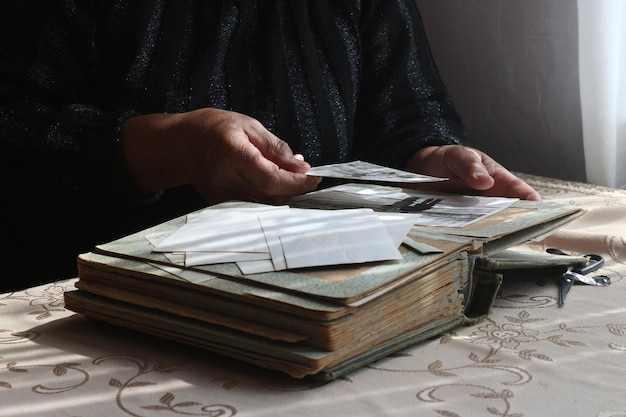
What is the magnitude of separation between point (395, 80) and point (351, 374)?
82 centimetres

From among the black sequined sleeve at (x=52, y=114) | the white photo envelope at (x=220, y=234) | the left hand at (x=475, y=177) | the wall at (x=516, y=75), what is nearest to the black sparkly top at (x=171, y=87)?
the black sequined sleeve at (x=52, y=114)

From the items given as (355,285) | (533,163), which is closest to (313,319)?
(355,285)

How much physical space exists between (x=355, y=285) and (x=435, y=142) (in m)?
0.64

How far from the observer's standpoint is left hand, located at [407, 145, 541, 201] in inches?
39.3

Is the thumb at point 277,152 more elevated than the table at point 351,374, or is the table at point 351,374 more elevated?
the thumb at point 277,152

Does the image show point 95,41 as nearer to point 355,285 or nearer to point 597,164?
point 355,285

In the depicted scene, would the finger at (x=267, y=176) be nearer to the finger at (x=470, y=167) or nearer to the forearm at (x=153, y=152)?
the forearm at (x=153, y=152)

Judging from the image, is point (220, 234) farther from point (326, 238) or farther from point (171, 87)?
point (171, 87)

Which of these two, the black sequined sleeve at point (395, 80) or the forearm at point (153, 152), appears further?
the black sequined sleeve at point (395, 80)

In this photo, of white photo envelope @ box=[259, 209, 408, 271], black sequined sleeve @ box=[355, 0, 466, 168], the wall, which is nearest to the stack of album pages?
white photo envelope @ box=[259, 209, 408, 271]

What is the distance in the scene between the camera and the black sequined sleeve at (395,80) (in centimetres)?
134

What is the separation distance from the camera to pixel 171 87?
1.17 meters

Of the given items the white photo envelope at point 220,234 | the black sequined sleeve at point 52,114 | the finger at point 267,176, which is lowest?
the white photo envelope at point 220,234

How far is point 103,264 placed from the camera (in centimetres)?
70
